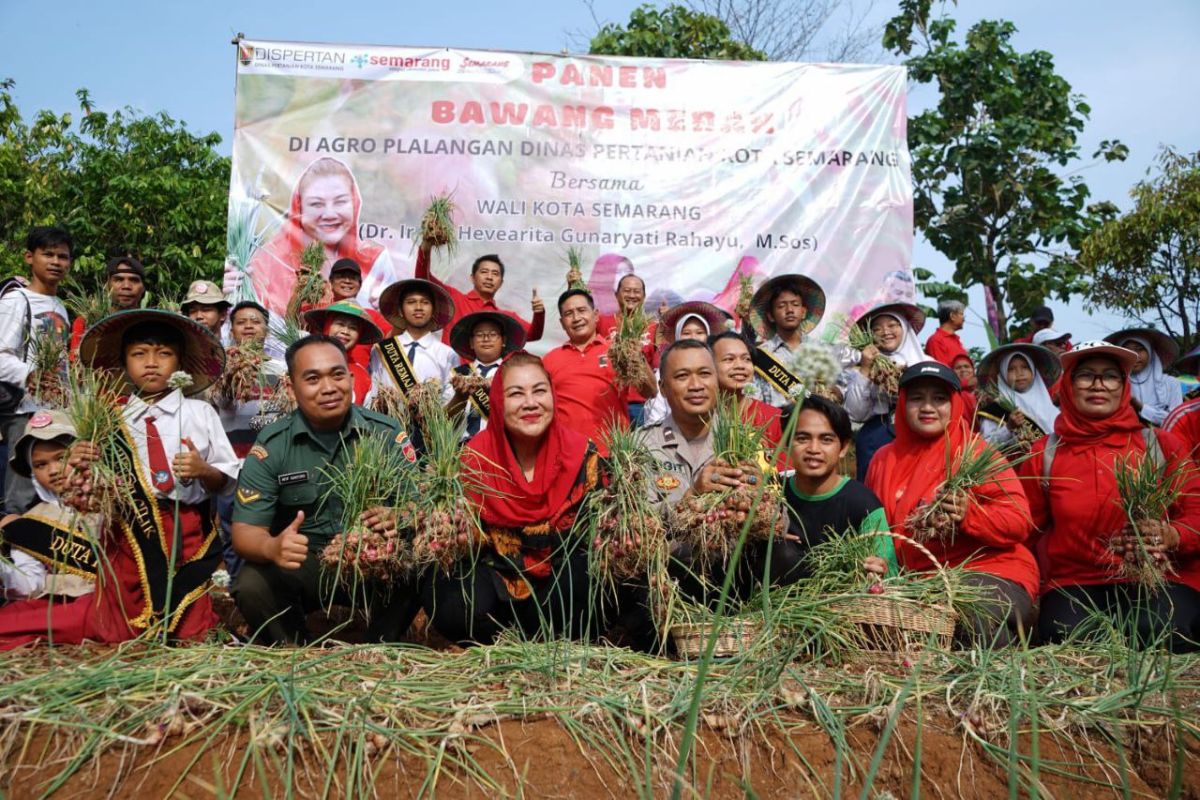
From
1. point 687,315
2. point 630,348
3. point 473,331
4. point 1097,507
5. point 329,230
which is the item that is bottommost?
point 1097,507

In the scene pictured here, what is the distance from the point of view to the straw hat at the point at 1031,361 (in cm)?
535

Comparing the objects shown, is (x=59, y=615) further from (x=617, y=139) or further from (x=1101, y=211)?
(x=1101, y=211)

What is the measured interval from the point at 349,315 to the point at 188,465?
1952mm

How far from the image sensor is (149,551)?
3812 mm

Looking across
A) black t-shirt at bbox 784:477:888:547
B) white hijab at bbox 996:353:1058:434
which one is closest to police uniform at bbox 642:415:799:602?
black t-shirt at bbox 784:477:888:547

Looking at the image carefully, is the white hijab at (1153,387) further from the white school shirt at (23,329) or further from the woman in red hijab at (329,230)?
the white school shirt at (23,329)

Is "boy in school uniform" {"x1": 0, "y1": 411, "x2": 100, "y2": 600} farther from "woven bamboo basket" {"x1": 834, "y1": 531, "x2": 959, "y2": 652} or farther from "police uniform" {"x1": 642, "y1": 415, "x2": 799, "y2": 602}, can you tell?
"woven bamboo basket" {"x1": 834, "y1": 531, "x2": 959, "y2": 652}

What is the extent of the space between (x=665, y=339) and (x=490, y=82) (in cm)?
332

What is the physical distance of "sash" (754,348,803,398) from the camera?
5.48 meters

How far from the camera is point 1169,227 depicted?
34.5 ft

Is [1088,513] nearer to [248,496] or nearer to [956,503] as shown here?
[956,503]

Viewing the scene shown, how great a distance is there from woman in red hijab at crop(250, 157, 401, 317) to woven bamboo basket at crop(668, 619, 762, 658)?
5.10 meters

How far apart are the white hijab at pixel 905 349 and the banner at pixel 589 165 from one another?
72.8 inches

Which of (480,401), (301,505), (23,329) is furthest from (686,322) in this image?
(23,329)
